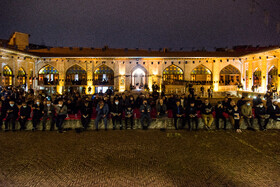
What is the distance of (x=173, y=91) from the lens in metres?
23.0

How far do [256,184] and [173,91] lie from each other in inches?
749

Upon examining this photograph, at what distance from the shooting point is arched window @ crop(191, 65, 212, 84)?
82.9ft

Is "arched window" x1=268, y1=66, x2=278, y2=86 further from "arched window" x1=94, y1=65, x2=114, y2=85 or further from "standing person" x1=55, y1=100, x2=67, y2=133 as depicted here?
"standing person" x1=55, y1=100, x2=67, y2=133

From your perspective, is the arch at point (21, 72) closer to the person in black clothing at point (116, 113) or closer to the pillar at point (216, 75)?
the person in black clothing at point (116, 113)

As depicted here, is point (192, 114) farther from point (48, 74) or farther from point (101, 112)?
point (48, 74)

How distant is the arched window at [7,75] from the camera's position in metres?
18.4

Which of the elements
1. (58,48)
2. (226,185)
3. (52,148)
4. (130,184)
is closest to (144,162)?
(130,184)

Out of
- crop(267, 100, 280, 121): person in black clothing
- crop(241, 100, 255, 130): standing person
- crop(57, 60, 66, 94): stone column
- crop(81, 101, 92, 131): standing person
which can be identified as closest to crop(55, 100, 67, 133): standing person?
crop(81, 101, 92, 131): standing person

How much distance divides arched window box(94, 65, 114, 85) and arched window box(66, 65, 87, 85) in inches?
59.7

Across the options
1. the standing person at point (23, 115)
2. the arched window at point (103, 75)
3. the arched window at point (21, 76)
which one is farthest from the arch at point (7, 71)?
the standing person at point (23, 115)

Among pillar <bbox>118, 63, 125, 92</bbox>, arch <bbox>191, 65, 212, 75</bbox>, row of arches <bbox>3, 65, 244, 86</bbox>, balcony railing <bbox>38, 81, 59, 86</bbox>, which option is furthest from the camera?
arch <bbox>191, 65, 212, 75</bbox>

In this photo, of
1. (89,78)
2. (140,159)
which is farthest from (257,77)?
(140,159)

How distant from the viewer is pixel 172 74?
25391 millimetres

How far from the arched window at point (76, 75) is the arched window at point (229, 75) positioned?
702 inches
